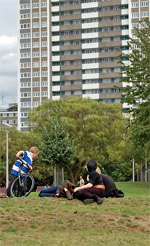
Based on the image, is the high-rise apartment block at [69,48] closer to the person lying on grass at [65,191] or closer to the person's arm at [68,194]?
the person lying on grass at [65,191]

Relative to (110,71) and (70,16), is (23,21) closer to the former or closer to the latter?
(70,16)

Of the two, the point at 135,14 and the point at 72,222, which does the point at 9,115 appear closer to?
the point at 135,14

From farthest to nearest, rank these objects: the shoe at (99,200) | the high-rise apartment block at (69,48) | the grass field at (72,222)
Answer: the high-rise apartment block at (69,48), the shoe at (99,200), the grass field at (72,222)

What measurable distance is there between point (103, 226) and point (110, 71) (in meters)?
99.0

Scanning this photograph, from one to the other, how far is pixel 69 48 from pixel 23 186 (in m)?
100

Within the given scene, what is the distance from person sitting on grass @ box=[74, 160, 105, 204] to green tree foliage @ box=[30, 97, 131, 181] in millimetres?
39576

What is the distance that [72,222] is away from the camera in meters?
11.9

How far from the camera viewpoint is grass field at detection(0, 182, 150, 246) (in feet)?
34.0

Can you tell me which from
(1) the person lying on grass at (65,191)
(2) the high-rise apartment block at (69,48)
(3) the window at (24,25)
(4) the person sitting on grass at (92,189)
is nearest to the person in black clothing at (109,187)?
(4) the person sitting on grass at (92,189)

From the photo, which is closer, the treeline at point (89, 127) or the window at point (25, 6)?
the treeline at point (89, 127)

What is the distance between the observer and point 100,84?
110 metres

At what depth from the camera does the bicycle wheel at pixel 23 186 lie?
44.9 feet

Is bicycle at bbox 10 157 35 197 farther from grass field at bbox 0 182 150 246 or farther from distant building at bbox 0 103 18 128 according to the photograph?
distant building at bbox 0 103 18 128

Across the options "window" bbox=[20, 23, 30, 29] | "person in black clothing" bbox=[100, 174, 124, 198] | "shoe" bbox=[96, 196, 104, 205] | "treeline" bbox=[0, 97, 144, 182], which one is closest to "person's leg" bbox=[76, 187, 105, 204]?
"shoe" bbox=[96, 196, 104, 205]
